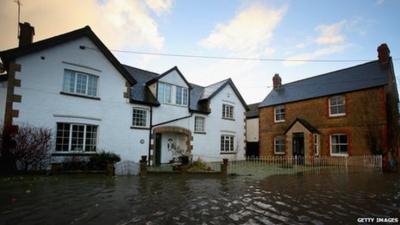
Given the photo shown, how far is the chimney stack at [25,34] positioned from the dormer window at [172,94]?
9.29 meters

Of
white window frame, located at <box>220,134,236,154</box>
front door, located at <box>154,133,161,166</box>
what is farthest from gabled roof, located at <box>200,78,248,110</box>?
front door, located at <box>154,133,161,166</box>

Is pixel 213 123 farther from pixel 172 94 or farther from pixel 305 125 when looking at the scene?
pixel 305 125

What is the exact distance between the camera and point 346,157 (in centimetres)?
1948

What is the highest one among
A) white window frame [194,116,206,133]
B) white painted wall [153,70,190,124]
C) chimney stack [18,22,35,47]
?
chimney stack [18,22,35,47]

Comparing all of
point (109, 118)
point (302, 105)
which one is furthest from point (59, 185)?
point (302, 105)

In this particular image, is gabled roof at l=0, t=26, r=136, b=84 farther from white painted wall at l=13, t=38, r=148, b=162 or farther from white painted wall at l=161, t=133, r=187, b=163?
white painted wall at l=161, t=133, r=187, b=163

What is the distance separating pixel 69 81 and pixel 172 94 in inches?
315

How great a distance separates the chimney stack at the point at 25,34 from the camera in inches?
612

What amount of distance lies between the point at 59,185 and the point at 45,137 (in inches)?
155

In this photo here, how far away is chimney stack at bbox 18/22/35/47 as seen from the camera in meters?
15.5

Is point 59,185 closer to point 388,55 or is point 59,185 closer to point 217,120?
point 217,120

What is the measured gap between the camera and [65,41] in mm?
14781

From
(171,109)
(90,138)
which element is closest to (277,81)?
(171,109)
